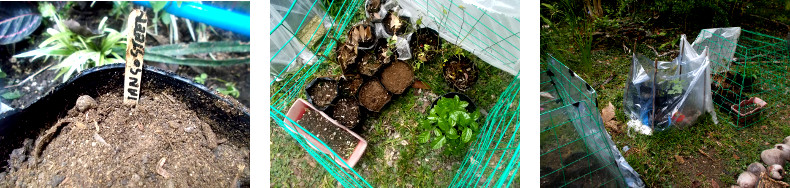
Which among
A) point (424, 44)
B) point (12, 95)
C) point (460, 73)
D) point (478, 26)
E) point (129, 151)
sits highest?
point (478, 26)

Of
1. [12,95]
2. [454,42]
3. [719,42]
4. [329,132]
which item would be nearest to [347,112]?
[329,132]

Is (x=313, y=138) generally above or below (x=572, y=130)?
below

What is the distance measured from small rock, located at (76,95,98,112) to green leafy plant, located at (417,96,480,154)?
3.85 ft

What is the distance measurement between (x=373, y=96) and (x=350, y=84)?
14 centimetres

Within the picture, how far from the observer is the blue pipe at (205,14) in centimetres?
141

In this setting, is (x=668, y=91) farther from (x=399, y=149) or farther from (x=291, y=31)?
(x=291, y=31)

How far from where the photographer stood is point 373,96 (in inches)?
67.9

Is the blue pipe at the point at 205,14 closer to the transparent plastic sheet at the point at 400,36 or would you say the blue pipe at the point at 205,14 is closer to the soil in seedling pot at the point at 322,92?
the soil in seedling pot at the point at 322,92

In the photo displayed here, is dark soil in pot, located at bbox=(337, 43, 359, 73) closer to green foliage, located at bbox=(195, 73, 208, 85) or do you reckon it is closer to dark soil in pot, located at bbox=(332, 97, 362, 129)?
dark soil in pot, located at bbox=(332, 97, 362, 129)

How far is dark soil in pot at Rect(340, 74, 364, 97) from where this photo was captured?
5.82 ft

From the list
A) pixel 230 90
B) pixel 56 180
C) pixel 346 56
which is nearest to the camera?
pixel 56 180

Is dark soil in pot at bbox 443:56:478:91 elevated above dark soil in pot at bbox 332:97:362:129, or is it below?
above

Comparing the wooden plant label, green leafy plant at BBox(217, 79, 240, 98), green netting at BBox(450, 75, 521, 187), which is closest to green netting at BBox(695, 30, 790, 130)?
green netting at BBox(450, 75, 521, 187)

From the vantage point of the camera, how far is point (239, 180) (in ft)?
4.19
